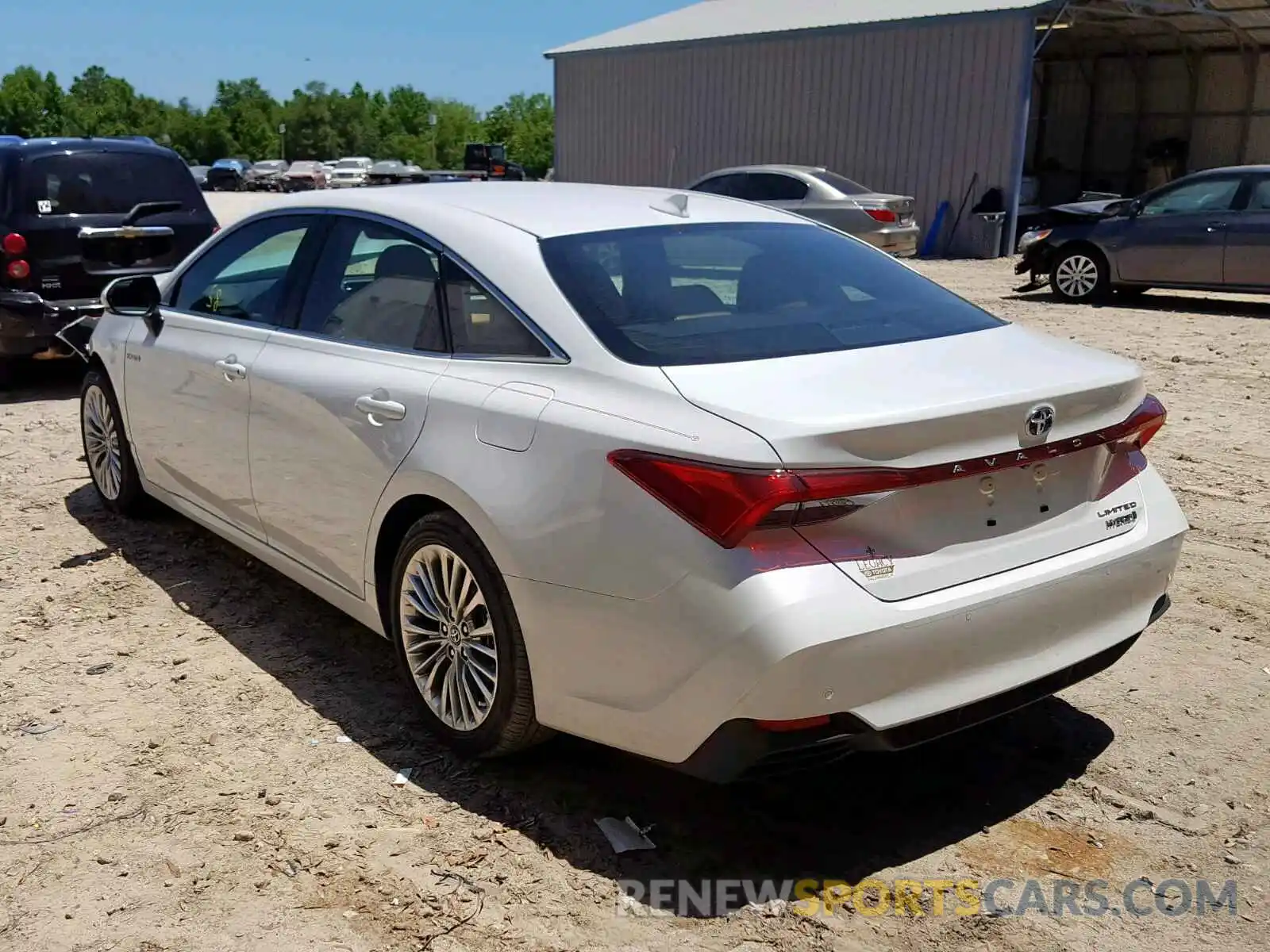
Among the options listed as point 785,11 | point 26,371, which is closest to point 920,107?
point 785,11

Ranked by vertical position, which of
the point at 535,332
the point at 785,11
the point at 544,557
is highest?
the point at 785,11

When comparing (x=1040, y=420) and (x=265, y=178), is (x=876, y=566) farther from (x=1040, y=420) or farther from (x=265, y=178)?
(x=265, y=178)

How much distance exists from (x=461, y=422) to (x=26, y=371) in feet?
26.5

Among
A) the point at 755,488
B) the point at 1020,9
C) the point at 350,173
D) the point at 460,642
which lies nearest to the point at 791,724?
the point at 755,488

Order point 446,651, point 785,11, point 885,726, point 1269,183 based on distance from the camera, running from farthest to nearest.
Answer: point 785,11, point 1269,183, point 446,651, point 885,726

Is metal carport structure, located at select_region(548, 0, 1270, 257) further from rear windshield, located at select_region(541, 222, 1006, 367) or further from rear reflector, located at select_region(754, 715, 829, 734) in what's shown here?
rear reflector, located at select_region(754, 715, 829, 734)

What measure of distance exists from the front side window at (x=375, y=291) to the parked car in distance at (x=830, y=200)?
13.4 metres

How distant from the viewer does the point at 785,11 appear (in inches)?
1024

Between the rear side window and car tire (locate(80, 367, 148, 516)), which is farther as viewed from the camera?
the rear side window

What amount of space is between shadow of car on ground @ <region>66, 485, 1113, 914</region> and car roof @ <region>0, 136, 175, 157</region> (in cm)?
622

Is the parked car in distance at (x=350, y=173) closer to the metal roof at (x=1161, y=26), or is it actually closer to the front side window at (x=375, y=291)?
the metal roof at (x=1161, y=26)

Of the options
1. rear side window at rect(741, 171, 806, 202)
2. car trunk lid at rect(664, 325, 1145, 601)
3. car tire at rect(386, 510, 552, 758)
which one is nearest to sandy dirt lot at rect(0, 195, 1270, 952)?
car tire at rect(386, 510, 552, 758)

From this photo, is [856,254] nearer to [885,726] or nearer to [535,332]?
[535,332]

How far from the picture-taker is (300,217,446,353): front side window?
3.71 metres
